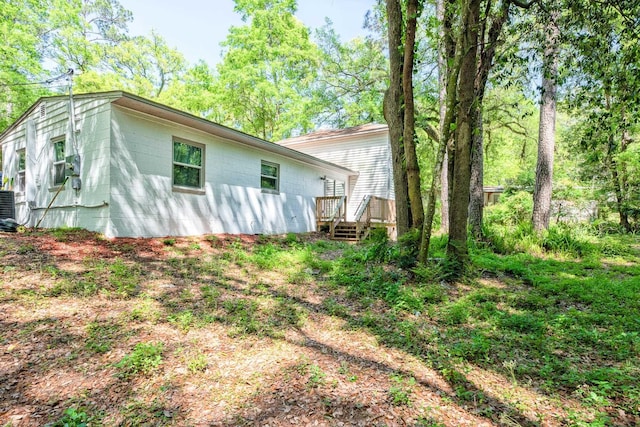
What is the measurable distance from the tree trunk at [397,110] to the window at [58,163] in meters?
8.43

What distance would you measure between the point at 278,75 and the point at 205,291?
19997 mm

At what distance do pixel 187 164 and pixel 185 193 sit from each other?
0.79 meters

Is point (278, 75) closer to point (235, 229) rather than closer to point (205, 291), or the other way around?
point (235, 229)

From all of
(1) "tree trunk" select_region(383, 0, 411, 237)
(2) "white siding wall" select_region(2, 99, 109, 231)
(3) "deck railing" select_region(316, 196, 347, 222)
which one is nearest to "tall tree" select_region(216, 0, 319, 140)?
(3) "deck railing" select_region(316, 196, 347, 222)

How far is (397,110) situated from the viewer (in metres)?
5.50

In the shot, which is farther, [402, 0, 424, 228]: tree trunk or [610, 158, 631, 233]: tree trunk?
[610, 158, 631, 233]: tree trunk

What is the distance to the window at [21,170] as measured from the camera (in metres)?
9.69

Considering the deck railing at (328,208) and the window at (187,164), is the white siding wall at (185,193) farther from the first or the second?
the deck railing at (328,208)

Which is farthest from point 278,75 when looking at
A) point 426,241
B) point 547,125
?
point 426,241

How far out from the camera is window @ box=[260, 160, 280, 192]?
10.8 metres

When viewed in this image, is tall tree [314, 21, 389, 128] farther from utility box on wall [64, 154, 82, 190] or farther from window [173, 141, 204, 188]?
utility box on wall [64, 154, 82, 190]

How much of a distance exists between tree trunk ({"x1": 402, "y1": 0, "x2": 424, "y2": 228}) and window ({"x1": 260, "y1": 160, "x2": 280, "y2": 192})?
649 cm

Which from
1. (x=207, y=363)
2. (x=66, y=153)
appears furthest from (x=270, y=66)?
(x=207, y=363)

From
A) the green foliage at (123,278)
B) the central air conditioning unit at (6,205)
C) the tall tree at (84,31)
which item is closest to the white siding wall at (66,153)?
the central air conditioning unit at (6,205)
